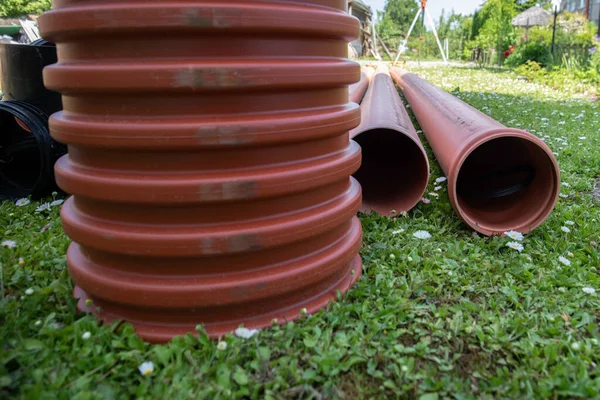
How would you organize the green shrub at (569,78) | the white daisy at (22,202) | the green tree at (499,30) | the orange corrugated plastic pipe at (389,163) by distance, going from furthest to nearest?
the green tree at (499,30), the green shrub at (569,78), the white daisy at (22,202), the orange corrugated plastic pipe at (389,163)

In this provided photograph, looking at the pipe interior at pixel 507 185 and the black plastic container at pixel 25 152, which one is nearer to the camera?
the pipe interior at pixel 507 185

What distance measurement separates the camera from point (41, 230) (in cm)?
277

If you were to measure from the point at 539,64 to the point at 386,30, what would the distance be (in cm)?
3036

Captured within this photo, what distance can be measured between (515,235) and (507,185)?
2.11 ft

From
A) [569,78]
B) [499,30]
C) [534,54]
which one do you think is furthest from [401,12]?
[569,78]

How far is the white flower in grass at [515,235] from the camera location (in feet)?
8.45

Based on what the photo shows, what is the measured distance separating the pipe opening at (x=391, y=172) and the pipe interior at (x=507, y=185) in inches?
11.8

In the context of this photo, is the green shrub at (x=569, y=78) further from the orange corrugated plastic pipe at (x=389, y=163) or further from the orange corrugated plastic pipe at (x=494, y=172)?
the orange corrugated plastic pipe at (x=389, y=163)

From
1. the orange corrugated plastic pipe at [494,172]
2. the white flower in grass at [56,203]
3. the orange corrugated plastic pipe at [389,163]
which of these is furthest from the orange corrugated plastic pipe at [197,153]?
the white flower in grass at [56,203]

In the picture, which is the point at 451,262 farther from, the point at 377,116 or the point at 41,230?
the point at 41,230

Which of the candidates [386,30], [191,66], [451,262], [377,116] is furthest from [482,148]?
[386,30]

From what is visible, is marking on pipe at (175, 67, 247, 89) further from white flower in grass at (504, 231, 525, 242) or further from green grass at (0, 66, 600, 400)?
white flower in grass at (504, 231, 525, 242)

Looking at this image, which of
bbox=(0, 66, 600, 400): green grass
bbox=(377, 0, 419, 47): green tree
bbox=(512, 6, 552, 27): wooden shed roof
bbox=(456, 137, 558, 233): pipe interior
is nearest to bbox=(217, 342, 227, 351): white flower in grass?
bbox=(0, 66, 600, 400): green grass

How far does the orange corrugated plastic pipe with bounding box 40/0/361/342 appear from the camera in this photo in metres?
1.50
